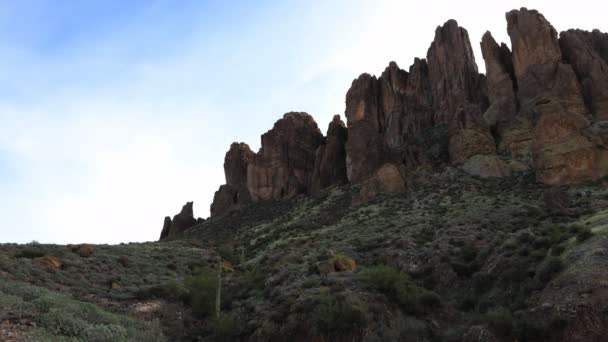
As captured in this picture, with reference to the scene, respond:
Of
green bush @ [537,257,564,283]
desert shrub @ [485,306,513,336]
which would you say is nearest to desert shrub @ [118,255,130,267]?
desert shrub @ [485,306,513,336]

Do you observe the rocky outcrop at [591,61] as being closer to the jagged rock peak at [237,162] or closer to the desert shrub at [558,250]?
the desert shrub at [558,250]

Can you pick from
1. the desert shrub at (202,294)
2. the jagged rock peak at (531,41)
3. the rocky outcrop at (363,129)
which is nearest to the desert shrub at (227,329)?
the desert shrub at (202,294)

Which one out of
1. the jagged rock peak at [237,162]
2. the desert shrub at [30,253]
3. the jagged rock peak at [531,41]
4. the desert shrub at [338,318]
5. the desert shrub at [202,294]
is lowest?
the desert shrub at [338,318]

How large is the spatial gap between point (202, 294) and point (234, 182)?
71.9 m

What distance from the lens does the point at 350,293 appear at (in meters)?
20.0

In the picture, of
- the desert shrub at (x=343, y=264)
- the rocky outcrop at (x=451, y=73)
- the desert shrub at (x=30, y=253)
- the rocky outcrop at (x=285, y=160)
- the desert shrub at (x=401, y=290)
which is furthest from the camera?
the rocky outcrop at (x=285, y=160)

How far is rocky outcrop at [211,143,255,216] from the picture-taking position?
91.3m

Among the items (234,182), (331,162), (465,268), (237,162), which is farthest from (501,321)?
(237,162)

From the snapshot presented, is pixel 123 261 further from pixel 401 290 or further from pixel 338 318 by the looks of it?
pixel 401 290

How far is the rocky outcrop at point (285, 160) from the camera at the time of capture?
86.2m

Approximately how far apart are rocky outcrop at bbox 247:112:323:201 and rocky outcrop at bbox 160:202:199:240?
12994 mm

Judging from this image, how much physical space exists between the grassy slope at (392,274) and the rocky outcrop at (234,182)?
41993mm

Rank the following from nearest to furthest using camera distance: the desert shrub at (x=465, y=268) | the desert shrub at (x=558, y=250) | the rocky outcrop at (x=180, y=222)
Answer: the desert shrub at (x=558, y=250)
the desert shrub at (x=465, y=268)
the rocky outcrop at (x=180, y=222)

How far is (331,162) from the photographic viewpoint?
8069cm
